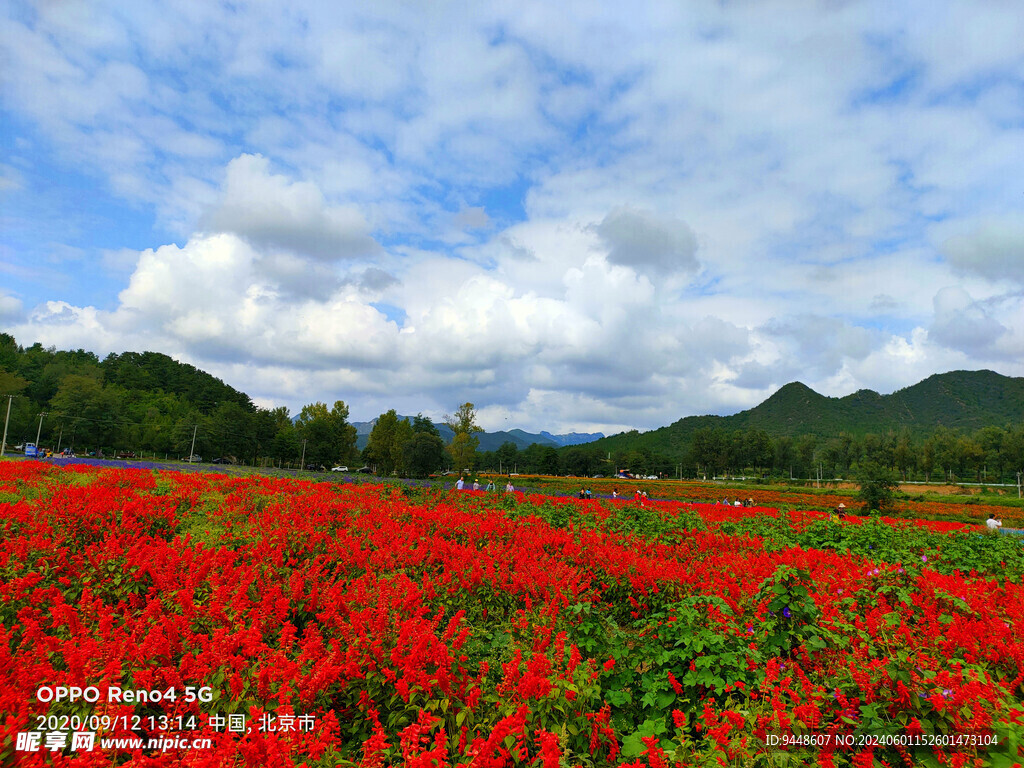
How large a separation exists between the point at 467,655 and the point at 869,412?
593 ft

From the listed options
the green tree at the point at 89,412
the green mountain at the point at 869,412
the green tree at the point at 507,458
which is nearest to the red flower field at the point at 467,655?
the green tree at the point at 89,412

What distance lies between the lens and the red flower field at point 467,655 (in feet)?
8.95

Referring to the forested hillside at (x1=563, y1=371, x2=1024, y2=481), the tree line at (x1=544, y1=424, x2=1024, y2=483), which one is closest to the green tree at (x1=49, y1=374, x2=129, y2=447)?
the tree line at (x1=544, y1=424, x2=1024, y2=483)

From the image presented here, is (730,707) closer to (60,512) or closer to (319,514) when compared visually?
(319,514)

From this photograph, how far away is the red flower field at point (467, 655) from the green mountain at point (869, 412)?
131m

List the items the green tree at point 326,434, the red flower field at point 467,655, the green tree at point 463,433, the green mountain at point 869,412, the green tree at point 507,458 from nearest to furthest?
the red flower field at point 467,655, the green tree at point 463,433, the green tree at point 326,434, the green tree at point 507,458, the green mountain at point 869,412

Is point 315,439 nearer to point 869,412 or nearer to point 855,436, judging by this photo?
point 855,436

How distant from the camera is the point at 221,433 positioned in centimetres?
7188

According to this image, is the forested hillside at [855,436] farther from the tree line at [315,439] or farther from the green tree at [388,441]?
the green tree at [388,441]

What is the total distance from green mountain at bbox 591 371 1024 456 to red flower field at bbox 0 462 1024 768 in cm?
13133

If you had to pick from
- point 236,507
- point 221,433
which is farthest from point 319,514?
point 221,433

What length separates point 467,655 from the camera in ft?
12.8

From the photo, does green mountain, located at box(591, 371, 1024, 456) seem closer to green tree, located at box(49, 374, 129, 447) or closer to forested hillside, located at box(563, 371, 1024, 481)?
forested hillside, located at box(563, 371, 1024, 481)

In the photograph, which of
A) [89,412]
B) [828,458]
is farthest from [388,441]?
[828,458]
